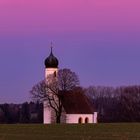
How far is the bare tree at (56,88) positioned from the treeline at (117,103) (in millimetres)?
19438

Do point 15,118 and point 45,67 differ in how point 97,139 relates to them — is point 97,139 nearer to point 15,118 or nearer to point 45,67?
point 45,67

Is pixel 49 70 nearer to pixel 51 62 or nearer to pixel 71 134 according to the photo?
pixel 51 62

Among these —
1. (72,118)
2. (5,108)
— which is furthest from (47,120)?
(5,108)

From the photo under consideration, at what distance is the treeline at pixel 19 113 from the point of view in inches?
5446

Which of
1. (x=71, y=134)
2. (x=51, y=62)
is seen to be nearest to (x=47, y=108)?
(x=51, y=62)

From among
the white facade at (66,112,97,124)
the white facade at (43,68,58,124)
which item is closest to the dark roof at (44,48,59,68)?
the white facade at (43,68,58,124)

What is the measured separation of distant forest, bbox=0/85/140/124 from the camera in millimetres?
126075

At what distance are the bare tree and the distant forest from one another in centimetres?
1546

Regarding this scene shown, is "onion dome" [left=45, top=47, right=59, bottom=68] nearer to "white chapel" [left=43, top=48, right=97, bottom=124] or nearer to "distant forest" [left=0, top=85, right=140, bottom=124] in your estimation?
"white chapel" [left=43, top=48, right=97, bottom=124]

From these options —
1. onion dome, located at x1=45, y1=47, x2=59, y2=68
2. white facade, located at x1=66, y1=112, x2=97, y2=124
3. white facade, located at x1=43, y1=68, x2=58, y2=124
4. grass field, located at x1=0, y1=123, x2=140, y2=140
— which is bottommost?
grass field, located at x1=0, y1=123, x2=140, y2=140

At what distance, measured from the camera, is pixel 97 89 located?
527 ft

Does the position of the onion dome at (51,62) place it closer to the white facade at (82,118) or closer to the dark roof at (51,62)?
the dark roof at (51,62)

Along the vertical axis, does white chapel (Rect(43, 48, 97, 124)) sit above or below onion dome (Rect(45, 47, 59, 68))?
below

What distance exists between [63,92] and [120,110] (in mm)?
28927
